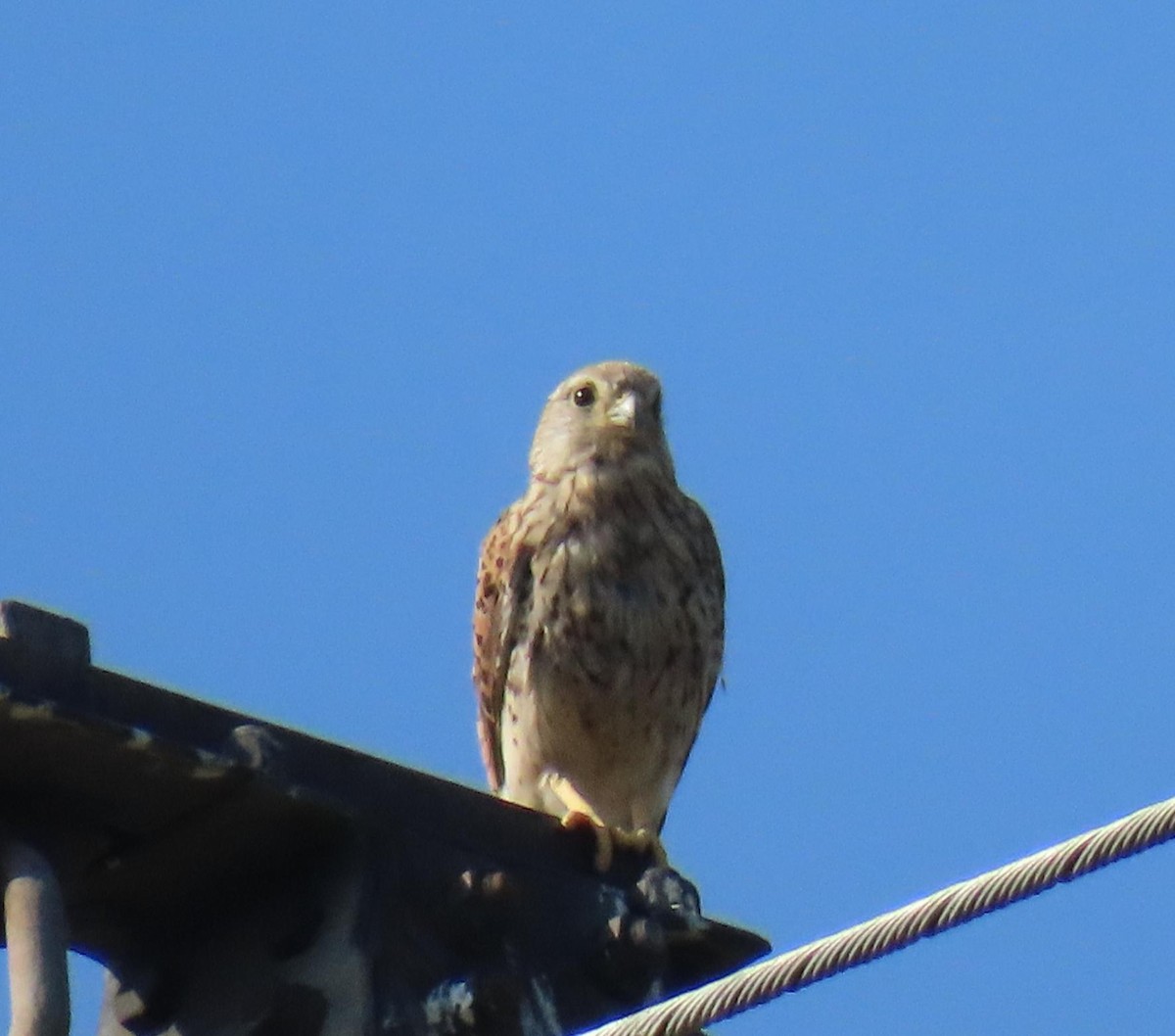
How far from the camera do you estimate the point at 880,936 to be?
2715 millimetres

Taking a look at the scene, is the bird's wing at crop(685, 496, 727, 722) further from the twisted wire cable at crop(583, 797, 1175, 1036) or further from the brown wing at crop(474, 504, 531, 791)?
the twisted wire cable at crop(583, 797, 1175, 1036)

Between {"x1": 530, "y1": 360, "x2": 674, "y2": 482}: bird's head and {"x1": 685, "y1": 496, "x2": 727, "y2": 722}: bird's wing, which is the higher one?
{"x1": 530, "y1": 360, "x2": 674, "y2": 482}: bird's head

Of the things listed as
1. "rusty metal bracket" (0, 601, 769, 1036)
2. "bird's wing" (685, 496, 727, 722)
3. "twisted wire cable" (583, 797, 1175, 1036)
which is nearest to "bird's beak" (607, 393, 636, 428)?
"bird's wing" (685, 496, 727, 722)

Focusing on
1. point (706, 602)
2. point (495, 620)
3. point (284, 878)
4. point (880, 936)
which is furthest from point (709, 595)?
point (880, 936)

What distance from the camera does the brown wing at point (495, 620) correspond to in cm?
701

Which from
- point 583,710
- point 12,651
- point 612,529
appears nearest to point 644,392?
point 612,529

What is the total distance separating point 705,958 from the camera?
3186 millimetres

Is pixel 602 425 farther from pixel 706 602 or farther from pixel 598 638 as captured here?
pixel 598 638

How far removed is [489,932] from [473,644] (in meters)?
4.41

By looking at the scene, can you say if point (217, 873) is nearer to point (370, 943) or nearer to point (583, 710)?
point (370, 943)

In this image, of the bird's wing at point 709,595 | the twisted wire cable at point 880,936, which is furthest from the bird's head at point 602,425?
the twisted wire cable at point 880,936

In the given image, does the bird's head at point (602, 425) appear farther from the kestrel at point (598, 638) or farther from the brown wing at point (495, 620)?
the brown wing at point (495, 620)

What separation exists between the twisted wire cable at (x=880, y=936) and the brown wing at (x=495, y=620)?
4.28m

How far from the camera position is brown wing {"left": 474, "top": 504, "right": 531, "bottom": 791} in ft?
23.0
